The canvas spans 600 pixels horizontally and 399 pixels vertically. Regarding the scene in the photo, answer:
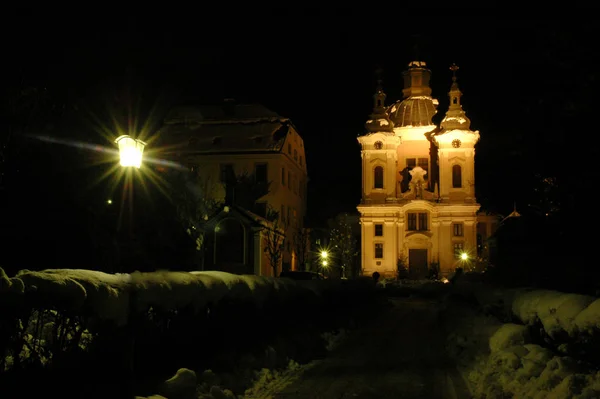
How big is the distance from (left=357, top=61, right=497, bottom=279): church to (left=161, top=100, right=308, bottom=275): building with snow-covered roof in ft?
29.5

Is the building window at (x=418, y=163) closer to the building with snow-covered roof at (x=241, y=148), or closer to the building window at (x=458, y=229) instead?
the building window at (x=458, y=229)

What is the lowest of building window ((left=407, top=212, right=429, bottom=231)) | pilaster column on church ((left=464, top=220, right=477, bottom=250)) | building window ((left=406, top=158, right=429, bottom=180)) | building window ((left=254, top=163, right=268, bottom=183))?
pilaster column on church ((left=464, top=220, right=477, bottom=250))

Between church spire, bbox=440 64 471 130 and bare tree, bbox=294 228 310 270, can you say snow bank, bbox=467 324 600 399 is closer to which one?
bare tree, bbox=294 228 310 270

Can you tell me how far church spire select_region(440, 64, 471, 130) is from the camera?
75.4m

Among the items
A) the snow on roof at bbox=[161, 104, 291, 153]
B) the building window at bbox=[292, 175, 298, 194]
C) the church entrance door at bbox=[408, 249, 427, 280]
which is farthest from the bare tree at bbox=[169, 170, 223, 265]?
the church entrance door at bbox=[408, 249, 427, 280]

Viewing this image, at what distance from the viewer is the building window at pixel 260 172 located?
66.0 metres

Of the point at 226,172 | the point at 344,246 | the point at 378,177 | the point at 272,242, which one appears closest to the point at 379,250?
the point at 344,246

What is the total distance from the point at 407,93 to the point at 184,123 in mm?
28489

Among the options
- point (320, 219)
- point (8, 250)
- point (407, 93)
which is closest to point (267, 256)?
point (320, 219)

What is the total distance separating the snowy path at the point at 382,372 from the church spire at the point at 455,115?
181ft

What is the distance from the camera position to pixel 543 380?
941 centimetres

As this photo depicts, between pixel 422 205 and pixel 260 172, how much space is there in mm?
18568

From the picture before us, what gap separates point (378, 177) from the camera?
76.5 m

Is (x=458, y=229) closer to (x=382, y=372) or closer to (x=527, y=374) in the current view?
(x=382, y=372)
